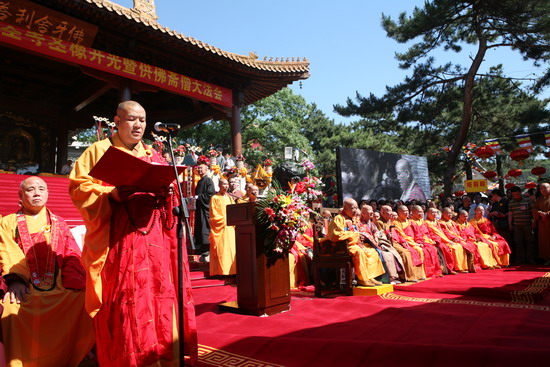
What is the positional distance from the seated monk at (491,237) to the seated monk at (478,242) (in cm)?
15

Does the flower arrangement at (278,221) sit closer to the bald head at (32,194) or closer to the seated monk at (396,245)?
the bald head at (32,194)

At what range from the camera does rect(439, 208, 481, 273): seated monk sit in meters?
8.27

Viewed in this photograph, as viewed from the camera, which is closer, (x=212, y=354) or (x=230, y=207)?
(x=212, y=354)

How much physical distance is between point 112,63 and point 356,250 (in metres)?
7.54

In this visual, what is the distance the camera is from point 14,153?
12.0 m

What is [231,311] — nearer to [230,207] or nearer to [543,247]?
[230,207]

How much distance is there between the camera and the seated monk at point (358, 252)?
5.72m

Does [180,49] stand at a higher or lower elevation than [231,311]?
higher

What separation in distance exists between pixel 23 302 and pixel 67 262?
0.40m

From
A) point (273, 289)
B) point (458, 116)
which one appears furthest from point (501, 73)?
point (273, 289)

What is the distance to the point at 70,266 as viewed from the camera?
299 cm

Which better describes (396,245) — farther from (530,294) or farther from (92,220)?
(92,220)

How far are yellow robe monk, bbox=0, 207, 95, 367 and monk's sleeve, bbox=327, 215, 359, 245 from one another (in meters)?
3.55

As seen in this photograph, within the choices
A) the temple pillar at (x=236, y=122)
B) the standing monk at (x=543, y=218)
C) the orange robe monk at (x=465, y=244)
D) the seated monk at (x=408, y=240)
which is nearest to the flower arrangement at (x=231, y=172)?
the temple pillar at (x=236, y=122)
